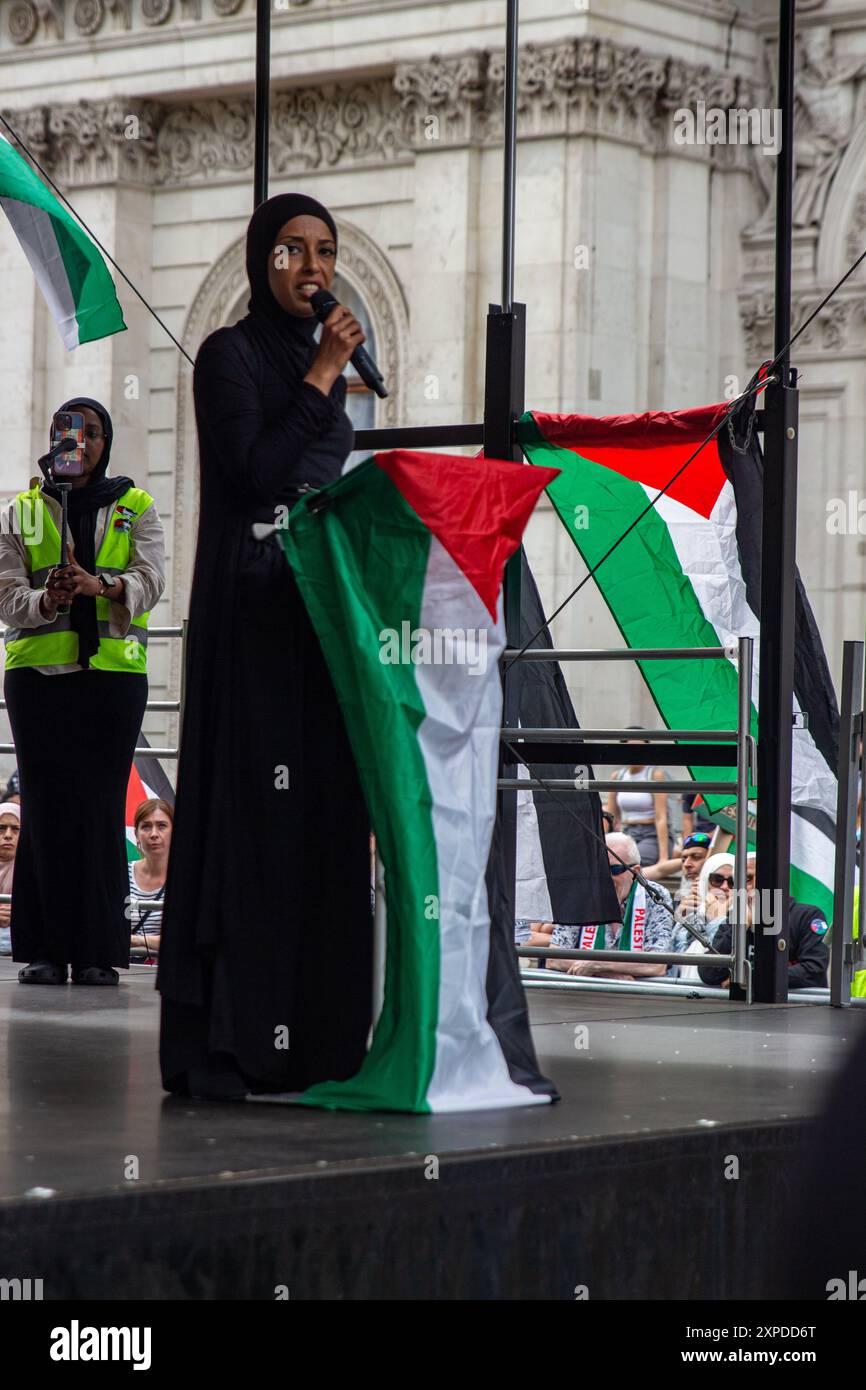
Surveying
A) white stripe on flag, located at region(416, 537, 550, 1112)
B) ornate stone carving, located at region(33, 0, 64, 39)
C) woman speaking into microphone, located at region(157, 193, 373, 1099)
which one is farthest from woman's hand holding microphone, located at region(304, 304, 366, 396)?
ornate stone carving, located at region(33, 0, 64, 39)

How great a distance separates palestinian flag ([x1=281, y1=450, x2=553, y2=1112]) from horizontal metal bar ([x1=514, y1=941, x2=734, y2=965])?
7.77ft

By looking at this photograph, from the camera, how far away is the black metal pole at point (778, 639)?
6.86 meters

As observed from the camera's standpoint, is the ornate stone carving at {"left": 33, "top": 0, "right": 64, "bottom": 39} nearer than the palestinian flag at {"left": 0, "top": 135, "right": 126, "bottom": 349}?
No

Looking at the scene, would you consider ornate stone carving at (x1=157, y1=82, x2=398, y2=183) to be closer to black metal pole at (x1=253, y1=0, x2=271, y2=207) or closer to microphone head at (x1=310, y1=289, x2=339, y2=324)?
black metal pole at (x1=253, y1=0, x2=271, y2=207)

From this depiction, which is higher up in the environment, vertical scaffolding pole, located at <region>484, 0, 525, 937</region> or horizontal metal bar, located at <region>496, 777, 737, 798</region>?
vertical scaffolding pole, located at <region>484, 0, 525, 937</region>

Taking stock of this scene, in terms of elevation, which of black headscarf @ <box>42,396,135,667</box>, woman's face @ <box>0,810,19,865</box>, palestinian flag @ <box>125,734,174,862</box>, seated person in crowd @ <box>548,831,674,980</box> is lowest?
seated person in crowd @ <box>548,831,674,980</box>

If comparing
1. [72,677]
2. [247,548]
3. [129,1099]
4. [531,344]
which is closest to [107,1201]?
[129,1099]

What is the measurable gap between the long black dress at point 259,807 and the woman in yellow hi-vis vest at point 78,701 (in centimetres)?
221

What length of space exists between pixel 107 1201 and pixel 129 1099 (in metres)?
1.22

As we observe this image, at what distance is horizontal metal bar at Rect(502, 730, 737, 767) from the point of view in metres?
7.05

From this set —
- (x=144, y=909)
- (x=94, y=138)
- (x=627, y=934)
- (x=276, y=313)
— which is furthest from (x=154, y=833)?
(x=94, y=138)

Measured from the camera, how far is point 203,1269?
3.19 metres

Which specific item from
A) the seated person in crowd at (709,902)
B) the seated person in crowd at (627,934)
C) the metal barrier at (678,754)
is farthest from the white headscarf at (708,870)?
the metal barrier at (678,754)

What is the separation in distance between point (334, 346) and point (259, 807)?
36.4 inches
